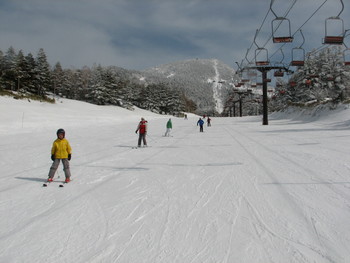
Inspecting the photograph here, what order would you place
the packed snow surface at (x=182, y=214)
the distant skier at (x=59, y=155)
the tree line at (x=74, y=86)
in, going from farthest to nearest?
the tree line at (x=74, y=86) → the distant skier at (x=59, y=155) → the packed snow surface at (x=182, y=214)

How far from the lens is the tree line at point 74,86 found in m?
59.2

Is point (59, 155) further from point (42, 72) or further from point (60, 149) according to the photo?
point (42, 72)

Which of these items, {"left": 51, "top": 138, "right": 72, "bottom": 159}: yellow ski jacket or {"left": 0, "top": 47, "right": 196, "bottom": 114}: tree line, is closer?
{"left": 51, "top": 138, "right": 72, "bottom": 159}: yellow ski jacket

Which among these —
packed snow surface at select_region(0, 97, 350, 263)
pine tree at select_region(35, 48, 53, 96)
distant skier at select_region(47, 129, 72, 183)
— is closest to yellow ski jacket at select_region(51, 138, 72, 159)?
distant skier at select_region(47, 129, 72, 183)

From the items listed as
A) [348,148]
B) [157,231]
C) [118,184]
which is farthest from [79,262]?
[348,148]

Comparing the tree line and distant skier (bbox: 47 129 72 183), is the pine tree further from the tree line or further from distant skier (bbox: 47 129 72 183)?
distant skier (bbox: 47 129 72 183)

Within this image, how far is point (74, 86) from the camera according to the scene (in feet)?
309

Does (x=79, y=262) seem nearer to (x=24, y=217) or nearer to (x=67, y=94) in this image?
(x=24, y=217)

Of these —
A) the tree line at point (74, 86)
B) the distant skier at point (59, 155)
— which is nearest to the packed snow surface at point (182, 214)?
the distant skier at point (59, 155)

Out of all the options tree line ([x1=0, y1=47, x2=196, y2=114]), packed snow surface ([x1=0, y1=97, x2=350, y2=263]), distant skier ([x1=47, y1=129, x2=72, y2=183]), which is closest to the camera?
packed snow surface ([x1=0, y1=97, x2=350, y2=263])

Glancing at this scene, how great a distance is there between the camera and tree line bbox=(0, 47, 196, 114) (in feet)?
194

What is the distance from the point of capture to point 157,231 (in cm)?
384

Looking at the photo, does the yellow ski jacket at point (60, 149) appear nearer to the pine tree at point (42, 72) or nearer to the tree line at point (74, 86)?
the tree line at point (74, 86)

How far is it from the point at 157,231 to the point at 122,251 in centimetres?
70
